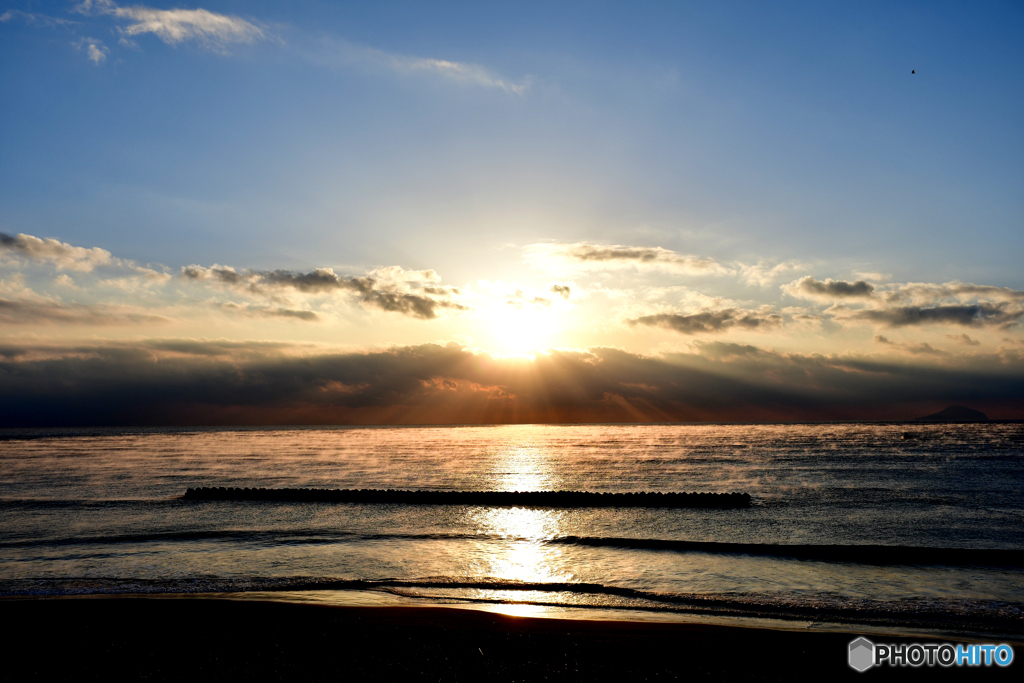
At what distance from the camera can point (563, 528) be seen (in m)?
Result: 26.7

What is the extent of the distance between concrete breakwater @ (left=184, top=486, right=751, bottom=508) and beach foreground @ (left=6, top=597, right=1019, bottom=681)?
2382 centimetres

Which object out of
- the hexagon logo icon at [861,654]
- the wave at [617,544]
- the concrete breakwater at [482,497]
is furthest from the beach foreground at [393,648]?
the concrete breakwater at [482,497]

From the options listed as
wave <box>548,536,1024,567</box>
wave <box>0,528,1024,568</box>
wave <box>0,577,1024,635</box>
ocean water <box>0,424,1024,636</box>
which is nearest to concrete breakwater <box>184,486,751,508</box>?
ocean water <box>0,424,1024,636</box>

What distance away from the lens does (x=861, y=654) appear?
33.4 feet

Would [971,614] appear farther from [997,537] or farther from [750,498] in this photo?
[750,498]

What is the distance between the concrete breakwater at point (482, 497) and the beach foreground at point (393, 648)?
2382cm

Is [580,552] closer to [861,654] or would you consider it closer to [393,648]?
[861,654]

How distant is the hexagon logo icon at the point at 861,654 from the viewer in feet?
→ 31.7

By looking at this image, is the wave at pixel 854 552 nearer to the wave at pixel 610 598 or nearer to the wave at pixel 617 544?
the wave at pixel 617 544

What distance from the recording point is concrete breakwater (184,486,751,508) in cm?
3459

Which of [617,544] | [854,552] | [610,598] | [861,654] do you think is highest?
[861,654]

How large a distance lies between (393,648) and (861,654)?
8838 millimetres

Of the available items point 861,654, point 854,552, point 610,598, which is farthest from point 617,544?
point 861,654

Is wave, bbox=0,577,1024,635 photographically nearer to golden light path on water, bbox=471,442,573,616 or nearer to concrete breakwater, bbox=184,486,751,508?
golden light path on water, bbox=471,442,573,616
